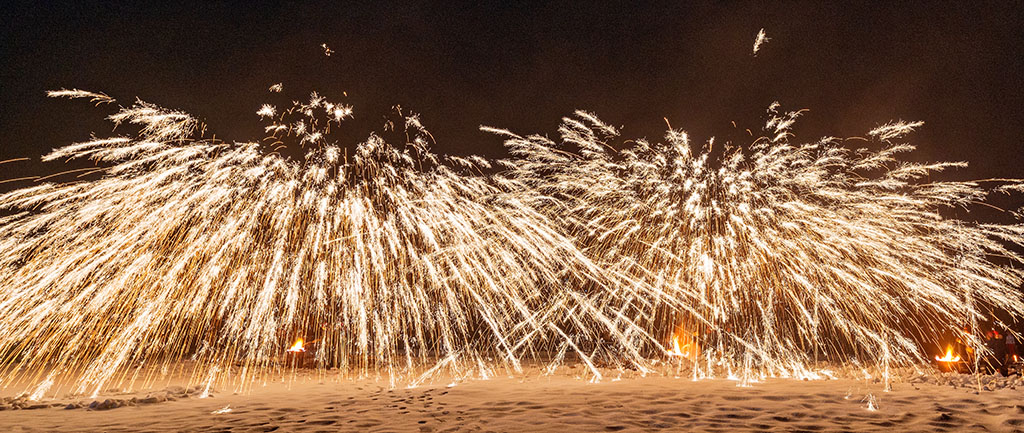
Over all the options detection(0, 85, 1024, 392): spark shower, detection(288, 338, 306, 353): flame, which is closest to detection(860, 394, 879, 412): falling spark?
detection(0, 85, 1024, 392): spark shower

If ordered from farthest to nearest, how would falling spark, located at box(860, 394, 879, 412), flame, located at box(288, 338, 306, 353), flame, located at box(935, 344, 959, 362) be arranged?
flame, located at box(288, 338, 306, 353) < flame, located at box(935, 344, 959, 362) < falling spark, located at box(860, 394, 879, 412)

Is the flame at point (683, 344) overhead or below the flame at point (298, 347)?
below

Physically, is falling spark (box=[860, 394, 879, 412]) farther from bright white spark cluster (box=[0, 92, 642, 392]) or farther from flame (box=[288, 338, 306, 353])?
flame (box=[288, 338, 306, 353])

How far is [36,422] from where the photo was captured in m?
6.96

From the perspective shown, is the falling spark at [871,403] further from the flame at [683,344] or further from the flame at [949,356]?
the flame at [949,356]

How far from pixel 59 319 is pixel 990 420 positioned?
42.7 feet

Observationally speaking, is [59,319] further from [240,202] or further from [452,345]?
[452,345]

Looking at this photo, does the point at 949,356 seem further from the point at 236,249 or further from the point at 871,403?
the point at 236,249

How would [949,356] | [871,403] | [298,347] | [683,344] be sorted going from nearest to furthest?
1. [871,403]
2. [949,356]
3. [683,344]
4. [298,347]

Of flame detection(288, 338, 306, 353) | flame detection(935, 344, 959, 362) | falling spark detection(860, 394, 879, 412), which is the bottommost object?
falling spark detection(860, 394, 879, 412)

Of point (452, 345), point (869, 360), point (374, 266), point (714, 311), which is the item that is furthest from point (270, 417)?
point (869, 360)

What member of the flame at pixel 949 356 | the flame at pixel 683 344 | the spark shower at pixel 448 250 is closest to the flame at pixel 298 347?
the spark shower at pixel 448 250

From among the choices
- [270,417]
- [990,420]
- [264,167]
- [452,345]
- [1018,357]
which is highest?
[264,167]

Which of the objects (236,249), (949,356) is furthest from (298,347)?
(949,356)
